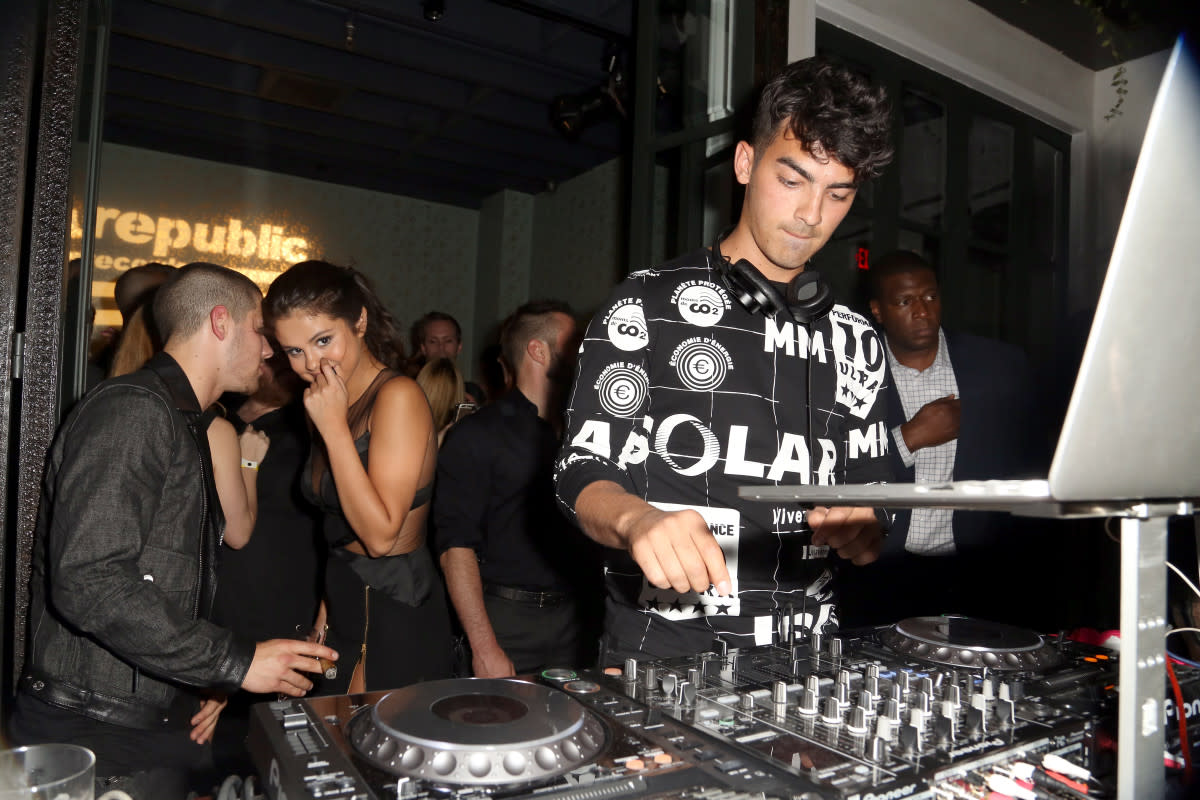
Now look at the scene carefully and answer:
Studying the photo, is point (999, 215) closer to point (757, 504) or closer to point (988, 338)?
point (988, 338)

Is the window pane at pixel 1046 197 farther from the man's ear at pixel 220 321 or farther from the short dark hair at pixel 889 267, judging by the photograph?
the man's ear at pixel 220 321

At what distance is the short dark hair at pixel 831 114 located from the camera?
4.22 feet

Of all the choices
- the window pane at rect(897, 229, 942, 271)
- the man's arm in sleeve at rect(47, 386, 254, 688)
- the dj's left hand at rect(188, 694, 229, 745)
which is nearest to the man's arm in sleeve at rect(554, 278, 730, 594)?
the man's arm in sleeve at rect(47, 386, 254, 688)

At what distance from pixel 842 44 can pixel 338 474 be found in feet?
7.61

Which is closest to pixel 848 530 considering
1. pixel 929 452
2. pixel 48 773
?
pixel 48 773

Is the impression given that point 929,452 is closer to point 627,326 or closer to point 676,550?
point 627,326

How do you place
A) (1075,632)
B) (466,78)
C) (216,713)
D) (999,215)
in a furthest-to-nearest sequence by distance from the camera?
1. (466,78)
2. (999,215)
3. (216,713)
4. (1075,632)

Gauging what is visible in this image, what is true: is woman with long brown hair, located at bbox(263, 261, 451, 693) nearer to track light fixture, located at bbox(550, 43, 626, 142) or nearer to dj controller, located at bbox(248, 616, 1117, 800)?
dj controller, located at bbox(248, 616, 1117, 800)

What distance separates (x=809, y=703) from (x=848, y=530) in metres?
0.51

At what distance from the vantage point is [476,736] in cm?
62

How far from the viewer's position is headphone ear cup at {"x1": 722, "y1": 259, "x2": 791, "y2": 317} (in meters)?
1.31

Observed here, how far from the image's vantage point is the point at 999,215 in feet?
11.2

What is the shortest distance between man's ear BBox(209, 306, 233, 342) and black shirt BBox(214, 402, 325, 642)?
78 centimetres

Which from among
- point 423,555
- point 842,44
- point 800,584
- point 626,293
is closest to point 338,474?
point 423,555
